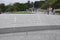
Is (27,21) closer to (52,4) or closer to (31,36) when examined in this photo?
(31,36)

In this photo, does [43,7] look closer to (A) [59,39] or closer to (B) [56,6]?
(B) [56,6]

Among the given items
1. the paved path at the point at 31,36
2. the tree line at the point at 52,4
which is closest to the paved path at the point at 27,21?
the paved path at the point at 31,36

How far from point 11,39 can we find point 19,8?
2398 centimetres

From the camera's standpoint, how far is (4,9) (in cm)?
2933

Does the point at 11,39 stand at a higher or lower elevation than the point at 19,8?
higher

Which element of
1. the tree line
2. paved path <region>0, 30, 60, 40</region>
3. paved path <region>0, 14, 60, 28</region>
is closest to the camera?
paved path <region>0, 30, 60, 40</region>

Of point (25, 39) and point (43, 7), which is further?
point (43, 7)

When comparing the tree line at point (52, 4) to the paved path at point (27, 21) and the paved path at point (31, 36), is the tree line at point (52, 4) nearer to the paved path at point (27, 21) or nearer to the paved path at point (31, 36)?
the paved path at point (27, 21)

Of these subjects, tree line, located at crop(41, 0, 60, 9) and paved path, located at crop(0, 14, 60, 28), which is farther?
tree line, located at crop(41, 0, 60, 9)

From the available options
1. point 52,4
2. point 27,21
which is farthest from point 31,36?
point 52,4

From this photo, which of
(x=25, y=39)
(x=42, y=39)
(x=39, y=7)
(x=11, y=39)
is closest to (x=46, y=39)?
(x=42, y=39)

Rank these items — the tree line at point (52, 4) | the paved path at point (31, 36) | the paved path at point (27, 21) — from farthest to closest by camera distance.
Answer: the tree line at point (52, 4) → the paved path at point (27, 21) → the paved path at point (31, 36)

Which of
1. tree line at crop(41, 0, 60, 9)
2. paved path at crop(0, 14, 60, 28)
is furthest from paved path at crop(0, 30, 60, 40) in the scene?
tree line at crop(41, 0, 60, 9)

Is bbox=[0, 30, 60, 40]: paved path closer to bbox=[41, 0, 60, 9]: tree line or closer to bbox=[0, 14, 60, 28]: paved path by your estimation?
bbox=[0, 14, 60, 28]: paved path
